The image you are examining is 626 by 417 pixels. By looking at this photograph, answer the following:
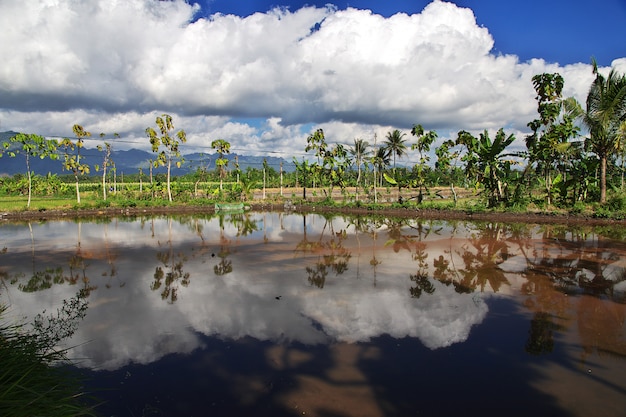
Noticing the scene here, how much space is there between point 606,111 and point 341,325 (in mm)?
24323

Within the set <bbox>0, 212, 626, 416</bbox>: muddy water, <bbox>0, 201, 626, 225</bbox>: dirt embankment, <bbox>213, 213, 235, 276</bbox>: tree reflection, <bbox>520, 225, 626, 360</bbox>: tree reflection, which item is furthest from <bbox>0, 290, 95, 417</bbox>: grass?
<bbox>0, 201, 626, 225</bbox>: dirt embankment

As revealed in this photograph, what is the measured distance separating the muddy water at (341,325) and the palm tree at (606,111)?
10.1 m

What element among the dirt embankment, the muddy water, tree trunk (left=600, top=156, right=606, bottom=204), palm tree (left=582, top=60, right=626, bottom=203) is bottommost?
the muddy water

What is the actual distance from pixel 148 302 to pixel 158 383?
455cm

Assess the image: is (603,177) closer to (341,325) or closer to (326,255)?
(326,255)

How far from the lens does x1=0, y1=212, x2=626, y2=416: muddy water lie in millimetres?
6180

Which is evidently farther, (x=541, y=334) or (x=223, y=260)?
(x=223, y=260)

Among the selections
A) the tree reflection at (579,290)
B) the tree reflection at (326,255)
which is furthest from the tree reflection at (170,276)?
the tree reflection at (579,290)

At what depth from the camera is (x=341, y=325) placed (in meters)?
9.04

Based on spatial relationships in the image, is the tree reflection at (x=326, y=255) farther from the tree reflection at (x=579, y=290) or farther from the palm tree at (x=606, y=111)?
the palm tree at (x=606, y=111)

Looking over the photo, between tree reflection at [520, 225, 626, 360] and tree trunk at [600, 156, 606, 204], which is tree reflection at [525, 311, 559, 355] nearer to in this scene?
tree reflection at [520, 225, 626, 360]

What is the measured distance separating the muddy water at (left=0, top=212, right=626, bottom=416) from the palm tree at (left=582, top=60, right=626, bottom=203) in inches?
399

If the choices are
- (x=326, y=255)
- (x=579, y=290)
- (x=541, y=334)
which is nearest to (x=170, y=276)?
(x=326, y=255)

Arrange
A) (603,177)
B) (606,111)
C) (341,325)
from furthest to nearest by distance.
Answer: (603,177), (606,111), (341,325)
